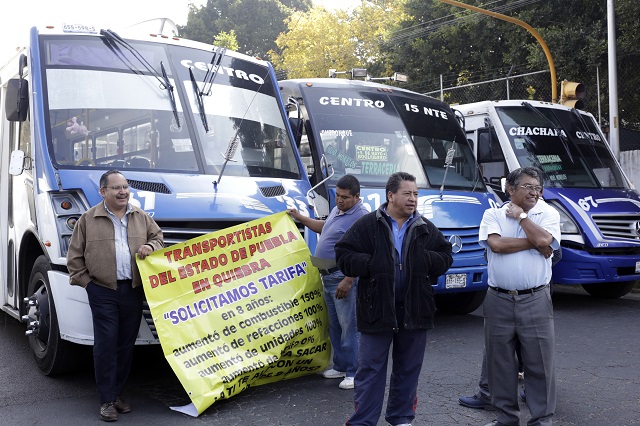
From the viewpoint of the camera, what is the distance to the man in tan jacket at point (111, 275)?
520cm

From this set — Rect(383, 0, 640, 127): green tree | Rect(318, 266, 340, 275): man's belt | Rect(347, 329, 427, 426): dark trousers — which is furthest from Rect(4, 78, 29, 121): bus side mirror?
Rect(383, 0, 640, 127): green tree

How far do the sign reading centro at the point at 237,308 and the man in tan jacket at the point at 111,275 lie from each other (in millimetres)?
125

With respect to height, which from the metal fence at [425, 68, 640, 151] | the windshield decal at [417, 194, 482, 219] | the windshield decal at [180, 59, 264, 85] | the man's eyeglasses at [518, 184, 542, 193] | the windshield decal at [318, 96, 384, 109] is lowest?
the windshield decal at [417, 194, 482, 219]

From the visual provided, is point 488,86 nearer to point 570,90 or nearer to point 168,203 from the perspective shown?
point 570,90

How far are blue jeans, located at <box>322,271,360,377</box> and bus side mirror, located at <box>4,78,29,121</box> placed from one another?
113 inches

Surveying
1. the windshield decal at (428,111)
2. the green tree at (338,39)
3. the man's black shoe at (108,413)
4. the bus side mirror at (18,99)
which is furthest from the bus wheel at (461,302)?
the green tree at (338,39)

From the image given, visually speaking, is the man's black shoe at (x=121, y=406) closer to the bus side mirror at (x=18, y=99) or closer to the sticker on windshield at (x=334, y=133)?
the bus side mirror at (x=18, y=99)

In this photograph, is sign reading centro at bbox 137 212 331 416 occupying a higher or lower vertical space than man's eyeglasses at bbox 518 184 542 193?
lower

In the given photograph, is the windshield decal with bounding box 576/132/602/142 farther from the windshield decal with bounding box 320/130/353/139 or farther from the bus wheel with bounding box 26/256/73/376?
the bus wheel with bounding box 26/256/73/376

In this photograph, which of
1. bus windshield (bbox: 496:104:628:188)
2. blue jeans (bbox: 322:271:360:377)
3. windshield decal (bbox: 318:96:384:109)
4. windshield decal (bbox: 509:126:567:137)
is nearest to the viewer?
blue jeans (bbox: 322:271:360:377)

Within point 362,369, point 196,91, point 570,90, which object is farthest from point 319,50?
point 362,369

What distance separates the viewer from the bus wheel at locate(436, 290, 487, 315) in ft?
29.6

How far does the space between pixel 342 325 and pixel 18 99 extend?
327 centimetres

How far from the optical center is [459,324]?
8.54 meters
